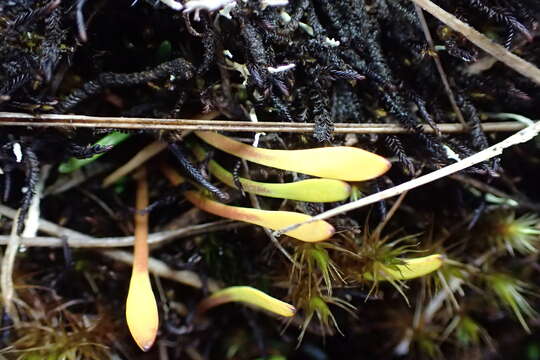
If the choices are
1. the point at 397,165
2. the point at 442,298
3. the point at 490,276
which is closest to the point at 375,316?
the point at 442,298

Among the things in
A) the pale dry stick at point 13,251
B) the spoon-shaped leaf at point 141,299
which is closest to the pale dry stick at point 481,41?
the spoon-shaped leaf at point 141,299

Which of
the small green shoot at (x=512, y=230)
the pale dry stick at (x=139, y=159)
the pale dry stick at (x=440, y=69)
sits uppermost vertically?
the pale dry stick at (x=440, y=69)

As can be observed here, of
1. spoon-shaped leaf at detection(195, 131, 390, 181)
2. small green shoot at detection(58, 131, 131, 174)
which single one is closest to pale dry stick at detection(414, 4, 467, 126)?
spoon-shaped leaf at detection(195, 131, 390, 181)

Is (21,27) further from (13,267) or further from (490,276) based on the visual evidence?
(490,276)

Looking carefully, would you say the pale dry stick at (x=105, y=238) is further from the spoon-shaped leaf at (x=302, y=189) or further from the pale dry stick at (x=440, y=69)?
the pale dry stick at (x=440, y=69)

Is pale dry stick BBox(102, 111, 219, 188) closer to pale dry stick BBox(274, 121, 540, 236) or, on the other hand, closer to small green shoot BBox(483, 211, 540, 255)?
pale dry stick BBox(274, 121, 540, 236)

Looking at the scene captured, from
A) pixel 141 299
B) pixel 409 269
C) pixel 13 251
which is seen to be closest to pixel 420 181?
pixel 409 269
